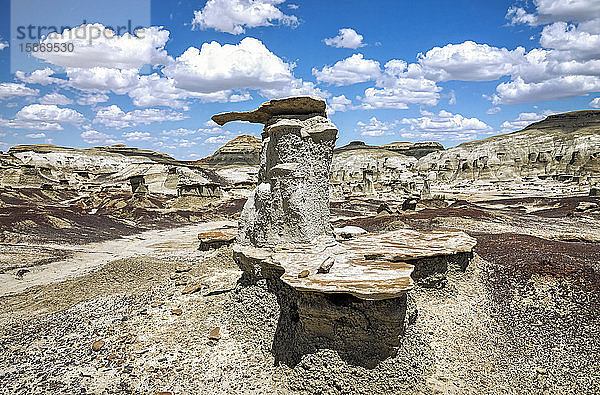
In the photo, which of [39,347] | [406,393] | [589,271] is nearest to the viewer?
[406,393]

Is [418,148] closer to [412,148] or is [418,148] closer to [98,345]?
[412,148]

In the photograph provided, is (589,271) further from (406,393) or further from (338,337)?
(338,337)

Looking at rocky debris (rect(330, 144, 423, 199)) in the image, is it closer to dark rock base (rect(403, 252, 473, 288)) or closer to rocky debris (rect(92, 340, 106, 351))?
dark rock base (rect(403, 252, 473, 288))

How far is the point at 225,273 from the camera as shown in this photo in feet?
33.7

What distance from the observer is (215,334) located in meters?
7.05

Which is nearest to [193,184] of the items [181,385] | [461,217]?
[461,217]

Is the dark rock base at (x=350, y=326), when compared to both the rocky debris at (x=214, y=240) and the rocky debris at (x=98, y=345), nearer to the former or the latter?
the rocky debris at (x=98, y=345)

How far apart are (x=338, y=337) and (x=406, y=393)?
1293mm

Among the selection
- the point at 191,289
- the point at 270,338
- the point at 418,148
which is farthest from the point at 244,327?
the point at 418,148

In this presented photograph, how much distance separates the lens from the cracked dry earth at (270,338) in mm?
5758

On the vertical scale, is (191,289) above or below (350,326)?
below

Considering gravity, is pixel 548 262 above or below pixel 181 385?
above

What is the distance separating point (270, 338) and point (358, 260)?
7.59 ft

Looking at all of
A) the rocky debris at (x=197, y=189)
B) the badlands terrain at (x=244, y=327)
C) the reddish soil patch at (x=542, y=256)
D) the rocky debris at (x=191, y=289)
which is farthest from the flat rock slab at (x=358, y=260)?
the rocky debris at (x=197, y=189)
